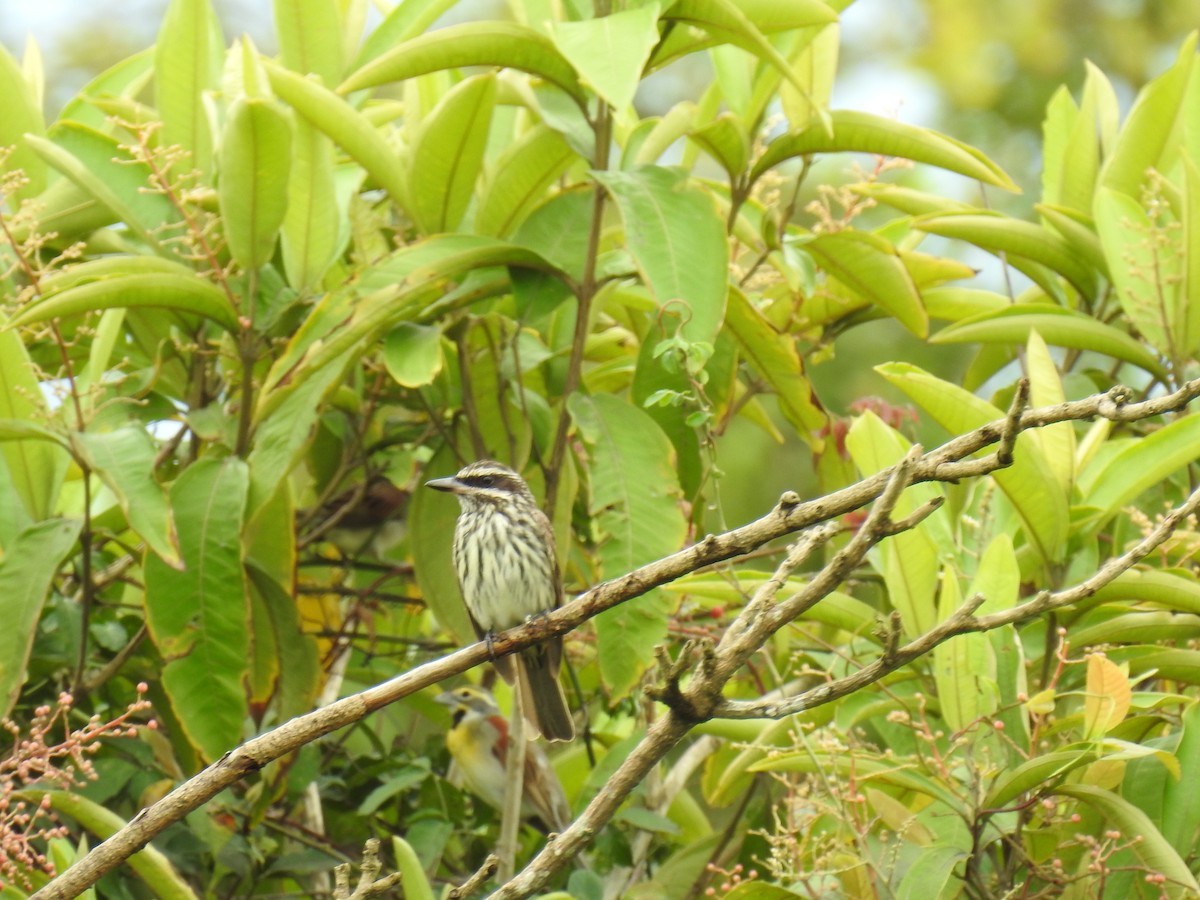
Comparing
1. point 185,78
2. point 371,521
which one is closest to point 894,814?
point 371,521

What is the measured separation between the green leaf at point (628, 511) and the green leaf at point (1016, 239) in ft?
3.52

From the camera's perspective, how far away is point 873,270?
3838 millimetres

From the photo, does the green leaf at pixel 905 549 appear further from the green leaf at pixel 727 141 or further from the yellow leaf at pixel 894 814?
the green leaf at pixel 727 141

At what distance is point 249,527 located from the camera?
3592mm

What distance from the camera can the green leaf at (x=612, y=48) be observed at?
3.03m

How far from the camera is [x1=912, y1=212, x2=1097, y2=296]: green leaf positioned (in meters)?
4.00

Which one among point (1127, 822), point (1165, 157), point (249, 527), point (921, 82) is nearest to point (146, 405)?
point (249, 527)

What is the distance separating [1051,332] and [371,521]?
2511 mm

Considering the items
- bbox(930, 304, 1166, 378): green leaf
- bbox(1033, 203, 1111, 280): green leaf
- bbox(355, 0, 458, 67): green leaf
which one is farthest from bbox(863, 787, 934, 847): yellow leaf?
bbox(355, 0, 458, 67): green leaf

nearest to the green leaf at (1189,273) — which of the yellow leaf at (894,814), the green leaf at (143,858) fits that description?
the yellow leaf at (894,814)

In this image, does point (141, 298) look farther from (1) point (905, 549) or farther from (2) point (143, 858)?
(1) point (905, 549)

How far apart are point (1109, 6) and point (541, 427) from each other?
6209mm

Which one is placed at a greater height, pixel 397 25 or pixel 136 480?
pixel 397 25

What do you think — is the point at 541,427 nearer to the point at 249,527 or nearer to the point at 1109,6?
the point at 249,527
